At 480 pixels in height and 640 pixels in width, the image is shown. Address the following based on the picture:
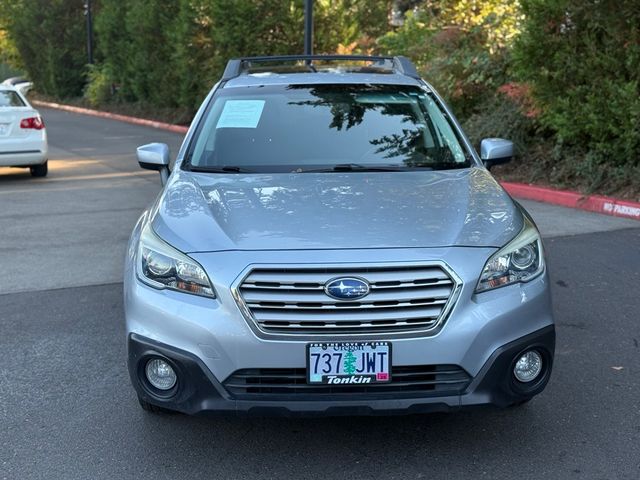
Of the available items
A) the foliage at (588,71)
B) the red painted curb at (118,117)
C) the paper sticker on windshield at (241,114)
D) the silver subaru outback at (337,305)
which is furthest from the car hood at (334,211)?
the red painted curb at (118,117)

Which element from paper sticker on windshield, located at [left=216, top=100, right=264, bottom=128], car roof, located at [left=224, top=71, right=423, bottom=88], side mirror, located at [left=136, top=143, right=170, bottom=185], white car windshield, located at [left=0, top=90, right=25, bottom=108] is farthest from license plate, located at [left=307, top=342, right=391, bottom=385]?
white car windshield, located at [left=0, top=90, right=25, bottom=108]

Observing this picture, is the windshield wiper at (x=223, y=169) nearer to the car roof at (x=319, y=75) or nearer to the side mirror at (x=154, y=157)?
the side mirror at (x=154, y=157)

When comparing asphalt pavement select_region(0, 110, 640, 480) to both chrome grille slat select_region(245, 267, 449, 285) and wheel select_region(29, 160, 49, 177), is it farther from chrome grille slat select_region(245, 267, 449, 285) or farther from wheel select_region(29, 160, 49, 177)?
wheel select_region(29, 160, 49, 177)

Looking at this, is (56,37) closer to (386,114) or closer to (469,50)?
(469,50)

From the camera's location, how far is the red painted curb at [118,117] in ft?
75.6

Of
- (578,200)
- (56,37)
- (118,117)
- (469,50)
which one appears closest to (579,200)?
(578,200)

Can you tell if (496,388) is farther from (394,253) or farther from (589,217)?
(589,217)

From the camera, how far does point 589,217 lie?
9164mm

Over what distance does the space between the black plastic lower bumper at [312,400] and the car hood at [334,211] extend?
0.44 metres

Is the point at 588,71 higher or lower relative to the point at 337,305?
lower

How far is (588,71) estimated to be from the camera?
396 inches

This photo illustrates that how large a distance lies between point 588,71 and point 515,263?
739 centimetres

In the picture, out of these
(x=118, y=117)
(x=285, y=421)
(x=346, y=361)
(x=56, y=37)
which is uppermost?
(x=346, y=361)

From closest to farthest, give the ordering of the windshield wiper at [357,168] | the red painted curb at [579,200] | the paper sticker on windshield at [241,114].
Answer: the windshield wiper at [357,168] < the paper sticker on windshield at [241,114] < the red painted curb at [579,200]
